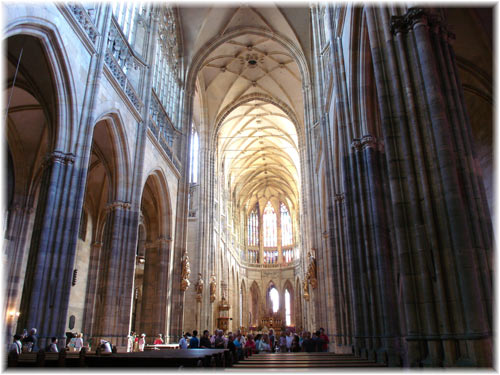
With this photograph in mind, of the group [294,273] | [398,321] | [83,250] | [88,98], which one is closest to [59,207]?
[88,98]

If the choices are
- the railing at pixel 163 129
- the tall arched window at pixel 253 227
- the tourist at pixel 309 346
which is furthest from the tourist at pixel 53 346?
the tall arched window at pixel 253 227

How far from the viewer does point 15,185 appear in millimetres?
16203

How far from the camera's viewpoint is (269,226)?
4912cm

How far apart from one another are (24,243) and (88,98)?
7996 mm

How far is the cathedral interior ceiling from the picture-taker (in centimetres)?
2336

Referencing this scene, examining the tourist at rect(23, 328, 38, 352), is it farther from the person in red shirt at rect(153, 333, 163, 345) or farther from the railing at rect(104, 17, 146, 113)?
the railing at rect(104, 17, 146, 113)

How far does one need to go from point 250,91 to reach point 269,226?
23.1 m

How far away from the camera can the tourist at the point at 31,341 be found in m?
8.36

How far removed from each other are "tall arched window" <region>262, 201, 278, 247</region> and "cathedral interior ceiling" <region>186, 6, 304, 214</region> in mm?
7731

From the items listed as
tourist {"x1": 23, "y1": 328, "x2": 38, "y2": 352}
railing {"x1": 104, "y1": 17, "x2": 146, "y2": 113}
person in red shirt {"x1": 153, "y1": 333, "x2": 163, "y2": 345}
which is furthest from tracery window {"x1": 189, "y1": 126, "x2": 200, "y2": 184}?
tourist {"x1": 23, "y1": 328, "x2": 38, "y2": 352}

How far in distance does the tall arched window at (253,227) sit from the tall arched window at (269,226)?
0.98 m

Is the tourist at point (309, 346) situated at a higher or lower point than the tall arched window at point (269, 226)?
lower

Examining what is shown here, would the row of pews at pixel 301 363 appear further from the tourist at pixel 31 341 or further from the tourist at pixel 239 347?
the tourist at pixel 31 341

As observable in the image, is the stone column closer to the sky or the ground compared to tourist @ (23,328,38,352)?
closer to the sky
